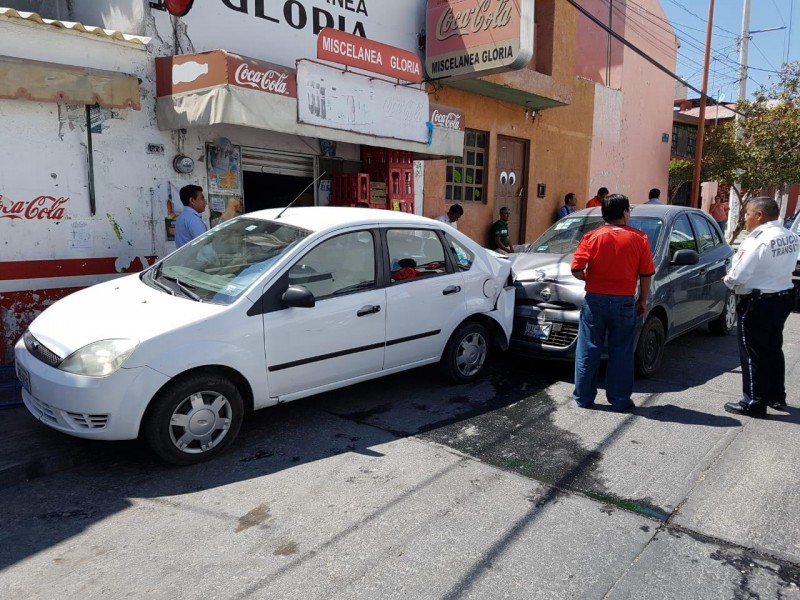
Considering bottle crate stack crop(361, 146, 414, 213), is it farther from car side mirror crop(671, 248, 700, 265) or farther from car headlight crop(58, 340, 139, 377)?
car headlight crop(58, 340, 139, 377)

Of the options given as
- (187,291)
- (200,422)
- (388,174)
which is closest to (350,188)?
(388,174)

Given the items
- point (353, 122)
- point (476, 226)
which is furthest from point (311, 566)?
point (476, 226)

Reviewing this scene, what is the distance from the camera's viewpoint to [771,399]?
4.99 m

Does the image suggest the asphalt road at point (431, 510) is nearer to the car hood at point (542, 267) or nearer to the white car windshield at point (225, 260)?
the white car windshield at point (225, 260)

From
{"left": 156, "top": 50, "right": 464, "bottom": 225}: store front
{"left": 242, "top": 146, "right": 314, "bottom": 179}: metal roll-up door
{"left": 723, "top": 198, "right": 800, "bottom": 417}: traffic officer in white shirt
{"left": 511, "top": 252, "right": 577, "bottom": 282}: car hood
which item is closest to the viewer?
{"left": 723, "top": 198, "right": 800, "bottom": 417}: traffic officer in white shirt

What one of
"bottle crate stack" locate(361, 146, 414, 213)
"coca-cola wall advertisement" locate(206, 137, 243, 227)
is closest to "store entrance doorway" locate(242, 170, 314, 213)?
"coca-cola wall advertisement" locate(206, 137, 243, 227)

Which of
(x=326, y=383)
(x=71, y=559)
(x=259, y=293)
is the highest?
(x=259, y=293)

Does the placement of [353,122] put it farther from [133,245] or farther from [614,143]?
[614,143]

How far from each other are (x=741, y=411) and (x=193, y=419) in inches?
167

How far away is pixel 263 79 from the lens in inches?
247

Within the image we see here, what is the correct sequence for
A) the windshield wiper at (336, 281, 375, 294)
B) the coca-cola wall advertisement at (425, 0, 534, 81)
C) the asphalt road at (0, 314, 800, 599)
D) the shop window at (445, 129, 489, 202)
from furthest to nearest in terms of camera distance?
the shop window at (445, 129, 489, 202) → the coca-cola wall advertisement at (425, 0, 534, 81) → the windshield wiper at (336, 281, 375, 294) → the asphalt road at (0, 314, 800, 599)

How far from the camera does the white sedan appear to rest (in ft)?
12.0

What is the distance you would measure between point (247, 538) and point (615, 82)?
15.8 m

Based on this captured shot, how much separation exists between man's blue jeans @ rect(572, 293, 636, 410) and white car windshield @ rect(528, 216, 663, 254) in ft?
5.56
